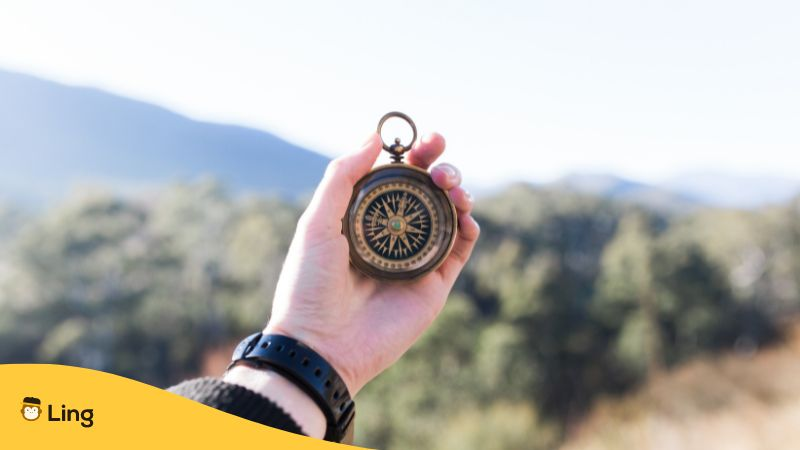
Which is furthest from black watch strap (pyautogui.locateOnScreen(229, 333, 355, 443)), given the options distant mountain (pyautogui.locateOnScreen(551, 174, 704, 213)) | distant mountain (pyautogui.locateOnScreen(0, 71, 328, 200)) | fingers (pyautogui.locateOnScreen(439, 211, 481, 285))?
distant mountain (pyautogui.locateOnScreen(551, 174, 704, 213))

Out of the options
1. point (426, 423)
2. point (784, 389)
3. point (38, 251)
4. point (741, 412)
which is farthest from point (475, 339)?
point (38, 251)

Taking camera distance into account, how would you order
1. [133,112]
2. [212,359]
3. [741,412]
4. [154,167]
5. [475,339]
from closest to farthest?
[741,412], [475,339], [212,359], [154,167], [133,112]

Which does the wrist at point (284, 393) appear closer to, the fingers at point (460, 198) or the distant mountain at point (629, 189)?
the fingers at point (460, 198)

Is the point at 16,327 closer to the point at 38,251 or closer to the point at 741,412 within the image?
the point at 38,251

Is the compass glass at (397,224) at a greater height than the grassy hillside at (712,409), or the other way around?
the compass glass at (397,224)

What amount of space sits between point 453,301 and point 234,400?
1332 cm

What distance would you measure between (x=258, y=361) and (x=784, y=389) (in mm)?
17036

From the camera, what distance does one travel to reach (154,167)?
2128cm

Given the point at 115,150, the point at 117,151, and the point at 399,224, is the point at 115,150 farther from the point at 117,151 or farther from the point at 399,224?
the point at 399,224

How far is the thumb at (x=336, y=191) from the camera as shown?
2.68 metres

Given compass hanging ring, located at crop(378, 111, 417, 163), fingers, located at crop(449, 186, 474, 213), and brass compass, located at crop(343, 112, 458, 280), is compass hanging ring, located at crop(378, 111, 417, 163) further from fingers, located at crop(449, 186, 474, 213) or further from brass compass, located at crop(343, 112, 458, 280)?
fingers, located at crop(449, 186, 474, 213)

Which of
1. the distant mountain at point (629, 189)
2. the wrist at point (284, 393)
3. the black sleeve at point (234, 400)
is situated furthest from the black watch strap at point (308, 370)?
the distant mountain at point (629, 189)

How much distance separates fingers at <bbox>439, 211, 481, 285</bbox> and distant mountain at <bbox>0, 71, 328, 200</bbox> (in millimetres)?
15768

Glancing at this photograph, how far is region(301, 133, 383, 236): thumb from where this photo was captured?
2.68m
